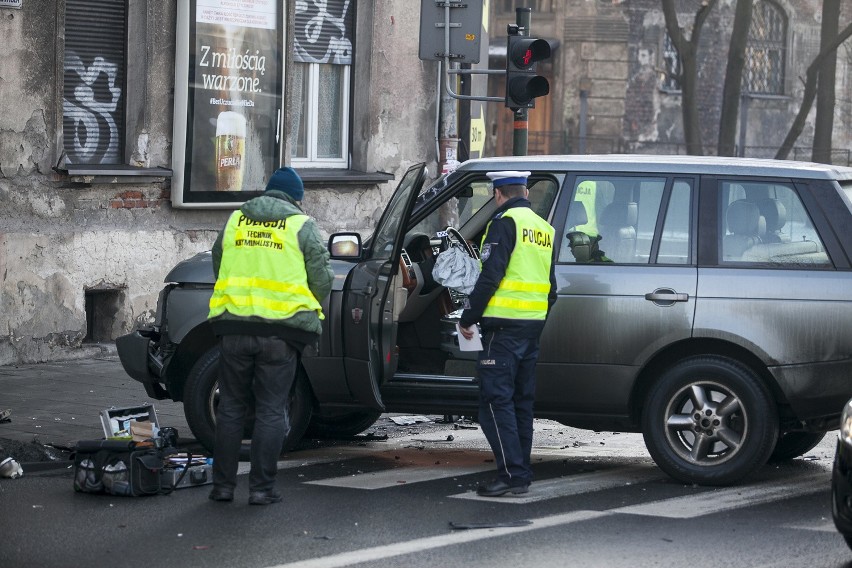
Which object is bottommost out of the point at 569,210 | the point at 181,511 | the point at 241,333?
the point at 181,511

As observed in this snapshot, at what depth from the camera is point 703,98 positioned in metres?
40.4

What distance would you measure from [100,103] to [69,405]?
4009mm

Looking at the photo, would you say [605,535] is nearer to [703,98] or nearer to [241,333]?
[241,333]

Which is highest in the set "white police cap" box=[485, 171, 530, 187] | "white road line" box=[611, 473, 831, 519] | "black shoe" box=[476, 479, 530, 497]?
"white police cap" box=[485, 171, 530, 187]

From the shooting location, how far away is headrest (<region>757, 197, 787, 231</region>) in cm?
843

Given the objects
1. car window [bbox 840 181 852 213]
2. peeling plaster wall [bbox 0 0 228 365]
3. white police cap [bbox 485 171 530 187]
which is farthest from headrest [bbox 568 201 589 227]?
peeling plaster wall [bbox 0 0 228 365]

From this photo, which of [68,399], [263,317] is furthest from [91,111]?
[263,317]

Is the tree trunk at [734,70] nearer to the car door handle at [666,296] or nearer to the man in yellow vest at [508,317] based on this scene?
the car door handle at [666,296]

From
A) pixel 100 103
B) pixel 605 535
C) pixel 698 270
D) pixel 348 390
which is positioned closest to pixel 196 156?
pixel 100 103

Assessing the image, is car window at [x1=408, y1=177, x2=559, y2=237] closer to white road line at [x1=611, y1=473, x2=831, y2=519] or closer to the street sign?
white road line at [x1=611, y1=473, x2=831, y2=519]

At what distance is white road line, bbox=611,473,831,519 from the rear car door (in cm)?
72

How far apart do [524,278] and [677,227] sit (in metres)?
1.12

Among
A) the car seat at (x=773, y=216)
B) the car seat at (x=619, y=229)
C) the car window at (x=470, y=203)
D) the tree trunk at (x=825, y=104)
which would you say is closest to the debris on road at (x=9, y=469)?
the car window at (x=470, y=203)

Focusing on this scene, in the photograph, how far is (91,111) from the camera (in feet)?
45.6
